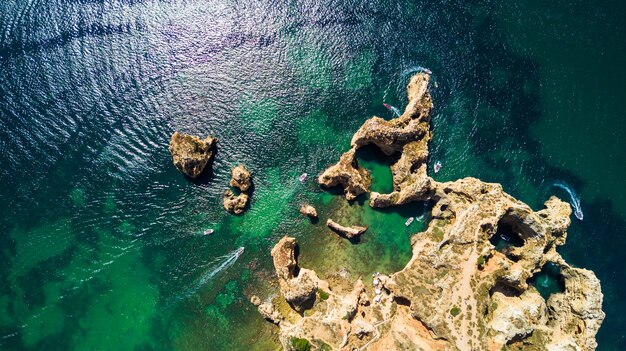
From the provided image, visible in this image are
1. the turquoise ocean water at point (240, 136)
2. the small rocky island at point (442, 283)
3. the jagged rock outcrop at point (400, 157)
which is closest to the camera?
the small rocky island at point (442, 283)

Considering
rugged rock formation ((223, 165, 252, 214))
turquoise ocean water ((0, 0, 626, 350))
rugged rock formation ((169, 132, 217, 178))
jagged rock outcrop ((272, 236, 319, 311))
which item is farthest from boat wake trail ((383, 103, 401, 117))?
rugged rock formation ((169, 132, 217, 178))

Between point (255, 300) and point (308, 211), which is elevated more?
point (308, 211)

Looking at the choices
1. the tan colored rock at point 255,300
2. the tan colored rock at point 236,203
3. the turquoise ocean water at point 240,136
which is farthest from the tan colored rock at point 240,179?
the tan colored rock at point 255,300

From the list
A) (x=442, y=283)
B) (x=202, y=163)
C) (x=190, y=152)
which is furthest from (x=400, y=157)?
(x=190, y=152)

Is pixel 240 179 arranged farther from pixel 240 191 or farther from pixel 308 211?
pixel 308 211

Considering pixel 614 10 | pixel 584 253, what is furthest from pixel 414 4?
pixel 584 253

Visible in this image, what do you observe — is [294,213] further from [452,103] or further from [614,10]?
[614,10]

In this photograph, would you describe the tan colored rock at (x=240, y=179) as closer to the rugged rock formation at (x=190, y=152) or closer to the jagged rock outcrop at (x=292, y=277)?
the rugged rock formation at (x=190, y=152)
